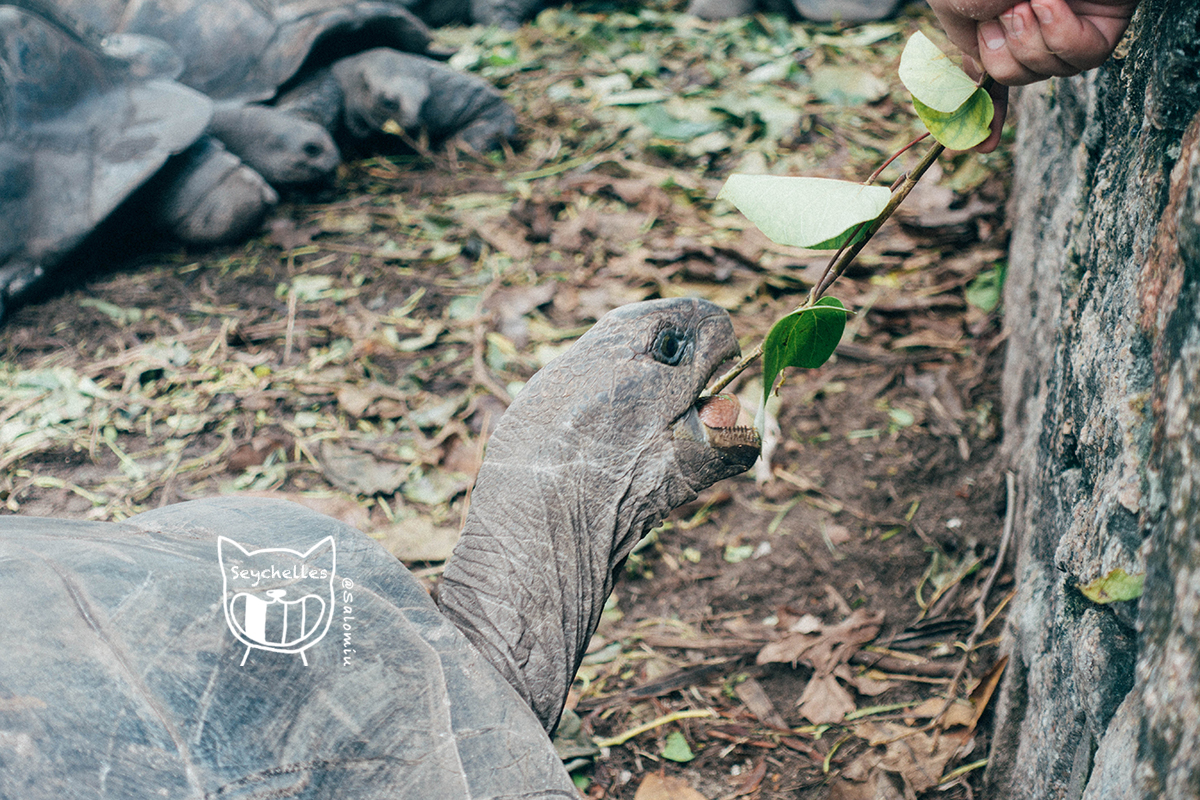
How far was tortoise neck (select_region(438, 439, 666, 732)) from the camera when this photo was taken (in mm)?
1594

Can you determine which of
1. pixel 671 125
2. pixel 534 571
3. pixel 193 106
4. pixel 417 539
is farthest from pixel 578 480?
pixel 193 106

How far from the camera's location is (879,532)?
2.53m

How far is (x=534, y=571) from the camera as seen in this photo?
63.6 inches

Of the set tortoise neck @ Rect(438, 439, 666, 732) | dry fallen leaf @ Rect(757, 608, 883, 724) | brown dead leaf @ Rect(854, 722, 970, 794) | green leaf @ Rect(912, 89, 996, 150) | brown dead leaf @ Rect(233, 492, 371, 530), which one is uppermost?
green leaf @ Rect(912, 89, 996, 150)

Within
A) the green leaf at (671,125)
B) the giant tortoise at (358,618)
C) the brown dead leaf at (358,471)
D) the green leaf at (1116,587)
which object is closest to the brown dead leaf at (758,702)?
the giant tortoise at (358,618)

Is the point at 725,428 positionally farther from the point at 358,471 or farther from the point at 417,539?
the point at 358,471

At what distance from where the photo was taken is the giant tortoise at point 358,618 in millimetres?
1134

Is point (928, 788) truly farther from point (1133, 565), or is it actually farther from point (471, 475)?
point (471, 475)

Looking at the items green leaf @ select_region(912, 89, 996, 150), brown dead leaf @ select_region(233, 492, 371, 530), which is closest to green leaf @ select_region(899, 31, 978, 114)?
green leaf @ select_region(912, 89, 996, 150)

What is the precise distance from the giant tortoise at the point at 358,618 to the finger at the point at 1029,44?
815mm

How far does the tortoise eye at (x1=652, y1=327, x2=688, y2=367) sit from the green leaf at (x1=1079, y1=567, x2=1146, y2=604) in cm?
86

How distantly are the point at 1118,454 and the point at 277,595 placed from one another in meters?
1.22

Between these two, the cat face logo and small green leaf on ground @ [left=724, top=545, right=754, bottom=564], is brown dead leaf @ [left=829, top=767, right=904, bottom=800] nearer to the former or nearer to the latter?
small green leaf on ground @ [left=724, top=545, right=754, bottom=564]

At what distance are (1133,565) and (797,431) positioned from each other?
1.97 m
